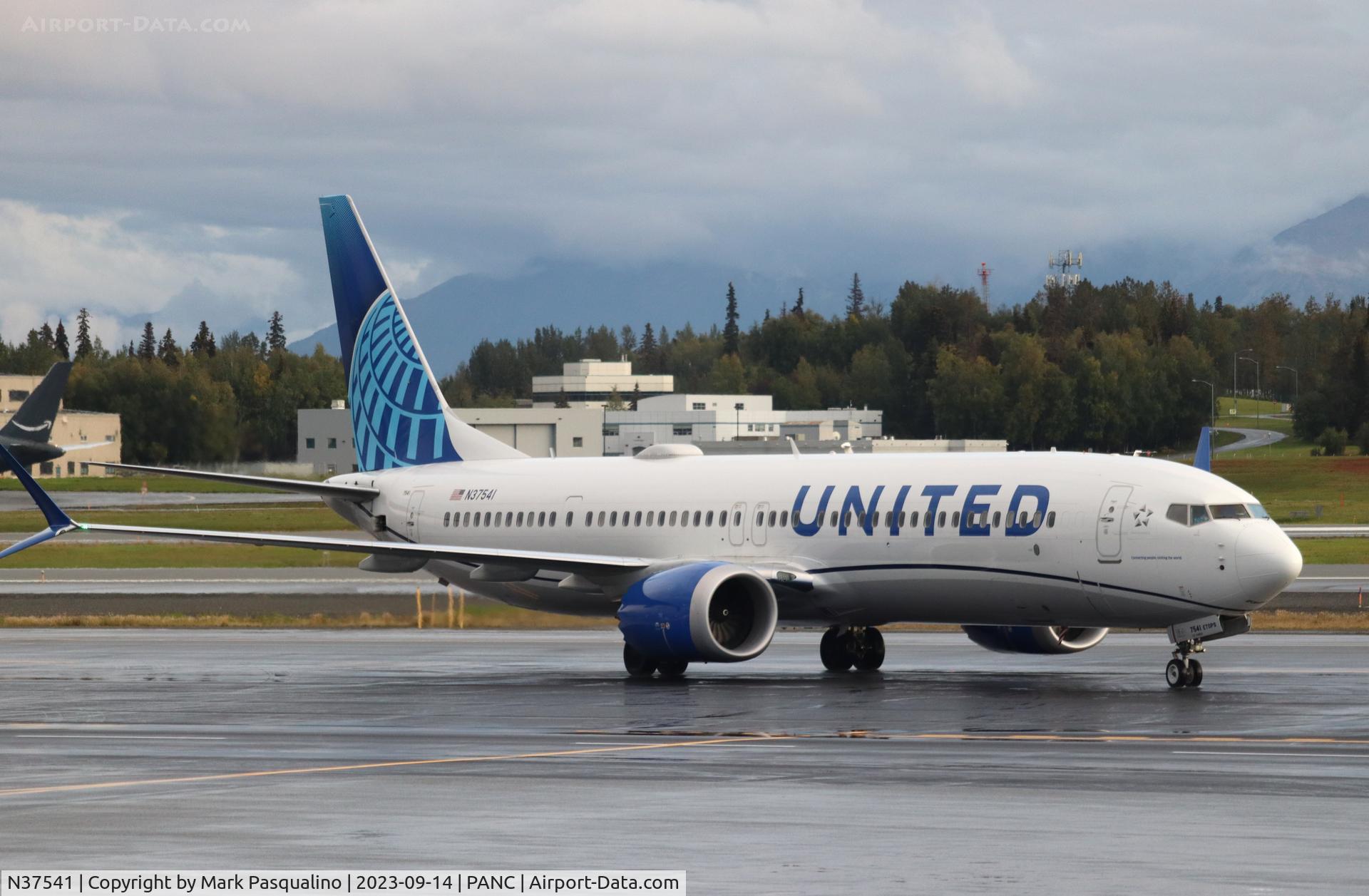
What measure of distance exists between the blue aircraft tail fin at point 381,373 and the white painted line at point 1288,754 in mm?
22704

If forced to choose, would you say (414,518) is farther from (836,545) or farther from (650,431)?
(650,431)

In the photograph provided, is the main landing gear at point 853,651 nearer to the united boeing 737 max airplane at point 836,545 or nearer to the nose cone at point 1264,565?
the united boeing 737 max airplane at point 836,545

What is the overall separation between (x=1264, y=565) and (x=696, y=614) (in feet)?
29.4

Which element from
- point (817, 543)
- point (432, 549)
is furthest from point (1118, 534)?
point (432, 549)

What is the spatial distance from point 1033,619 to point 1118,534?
223 centimetres

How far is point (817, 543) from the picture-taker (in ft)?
112

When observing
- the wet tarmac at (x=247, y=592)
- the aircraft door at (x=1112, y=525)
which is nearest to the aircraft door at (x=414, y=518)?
the wet tarmac at (x=247, y=592)

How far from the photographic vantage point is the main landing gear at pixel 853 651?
118 feet

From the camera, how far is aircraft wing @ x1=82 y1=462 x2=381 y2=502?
34562 mm

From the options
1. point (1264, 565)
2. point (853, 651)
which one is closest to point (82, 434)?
point (853, 651)

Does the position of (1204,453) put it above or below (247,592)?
above

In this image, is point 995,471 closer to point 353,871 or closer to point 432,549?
Result: point 432,549

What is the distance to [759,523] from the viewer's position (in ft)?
116

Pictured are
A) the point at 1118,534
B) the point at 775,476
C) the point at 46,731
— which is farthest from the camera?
the point at 775,476
